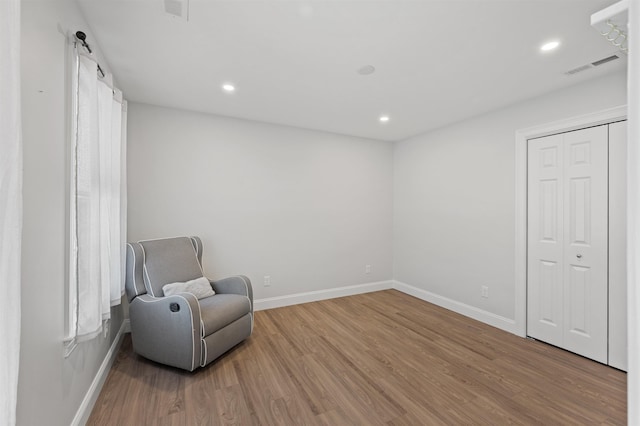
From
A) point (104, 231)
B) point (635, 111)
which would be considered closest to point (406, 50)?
point (635, 111)

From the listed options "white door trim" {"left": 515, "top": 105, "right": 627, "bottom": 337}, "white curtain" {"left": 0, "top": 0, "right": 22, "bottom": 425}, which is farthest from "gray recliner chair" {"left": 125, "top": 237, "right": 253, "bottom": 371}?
"white door trim" {"left": 515, "top": 105, "right": 627, "bottom": 337}

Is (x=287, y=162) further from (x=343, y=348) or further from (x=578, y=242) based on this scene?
(x=578, y=242)

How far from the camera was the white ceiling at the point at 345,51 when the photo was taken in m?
1.64

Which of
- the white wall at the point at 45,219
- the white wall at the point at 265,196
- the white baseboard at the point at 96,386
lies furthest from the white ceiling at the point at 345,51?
the white baseboard at the point at 96,386

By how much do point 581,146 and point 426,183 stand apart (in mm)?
1780

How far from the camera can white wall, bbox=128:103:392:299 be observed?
10.3 feet

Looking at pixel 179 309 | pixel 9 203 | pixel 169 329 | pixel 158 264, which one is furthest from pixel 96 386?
pixel 9 203

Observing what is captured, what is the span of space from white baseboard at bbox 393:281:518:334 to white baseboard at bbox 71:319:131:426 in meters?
3.81

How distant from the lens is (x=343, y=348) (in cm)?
265

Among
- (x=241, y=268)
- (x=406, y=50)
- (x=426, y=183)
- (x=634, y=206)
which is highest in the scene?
(x=406, y=50)

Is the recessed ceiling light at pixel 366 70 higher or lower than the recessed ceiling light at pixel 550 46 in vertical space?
lower

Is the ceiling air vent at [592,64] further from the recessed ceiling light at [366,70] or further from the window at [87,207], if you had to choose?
the window at [87,207]

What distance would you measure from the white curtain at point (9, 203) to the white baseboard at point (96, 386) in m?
1.30

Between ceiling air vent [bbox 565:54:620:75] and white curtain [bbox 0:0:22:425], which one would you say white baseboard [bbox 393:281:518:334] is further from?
white curtain [bbox 0:0:22:425]
